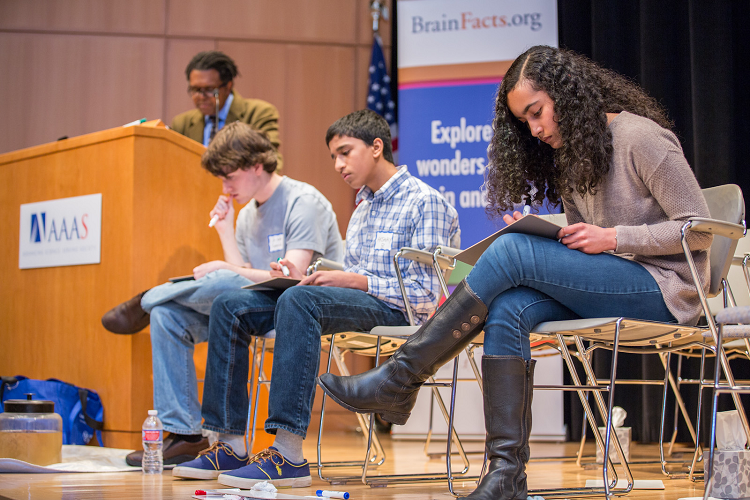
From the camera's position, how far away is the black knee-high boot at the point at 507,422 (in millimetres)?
1438

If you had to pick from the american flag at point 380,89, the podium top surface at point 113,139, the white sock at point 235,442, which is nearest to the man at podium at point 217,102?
the podium top surface at point 113,139

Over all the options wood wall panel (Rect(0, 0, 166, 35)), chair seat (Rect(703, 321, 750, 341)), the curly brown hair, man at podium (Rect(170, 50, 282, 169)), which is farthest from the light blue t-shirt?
wood wall panel (Rect(0, 0, 166, 35))

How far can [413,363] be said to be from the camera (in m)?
1.59

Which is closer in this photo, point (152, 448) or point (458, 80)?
point (152, 448)

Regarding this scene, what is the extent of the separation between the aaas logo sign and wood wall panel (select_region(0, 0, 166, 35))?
6.83ft

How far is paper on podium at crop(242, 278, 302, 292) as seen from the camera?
7.02ft

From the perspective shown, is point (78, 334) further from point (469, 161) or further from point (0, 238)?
Answer: point (469, 161)

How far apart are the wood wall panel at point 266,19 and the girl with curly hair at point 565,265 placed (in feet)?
11.6

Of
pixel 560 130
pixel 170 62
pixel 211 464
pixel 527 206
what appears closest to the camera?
pixel 560 130

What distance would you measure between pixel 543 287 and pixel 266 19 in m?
4.06

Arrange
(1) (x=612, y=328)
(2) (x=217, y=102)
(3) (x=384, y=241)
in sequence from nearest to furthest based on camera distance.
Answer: (1) (x=612, y=328) → (3) (x=384, y=241) → (2) (x=217, y=102)

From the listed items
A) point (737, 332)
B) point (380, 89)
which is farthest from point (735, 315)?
point (380, 89)

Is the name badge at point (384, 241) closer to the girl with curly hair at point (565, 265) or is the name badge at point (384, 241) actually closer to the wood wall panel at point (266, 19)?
the girl with curly hair at point (565, 265)

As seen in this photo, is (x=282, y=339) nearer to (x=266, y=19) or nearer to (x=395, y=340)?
(x=395, y=340)
